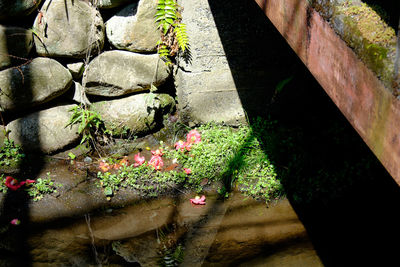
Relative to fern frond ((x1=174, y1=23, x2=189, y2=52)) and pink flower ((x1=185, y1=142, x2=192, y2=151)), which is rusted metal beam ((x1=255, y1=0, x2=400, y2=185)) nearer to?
fern frond ((x1=174, y1=23, x2=189, y2=52))

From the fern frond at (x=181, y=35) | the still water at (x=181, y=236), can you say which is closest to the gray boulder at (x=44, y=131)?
the still water at (x=181, y=236)

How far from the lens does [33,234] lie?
363 cm

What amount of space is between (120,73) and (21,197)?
1744mm

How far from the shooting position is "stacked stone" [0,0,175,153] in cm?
421

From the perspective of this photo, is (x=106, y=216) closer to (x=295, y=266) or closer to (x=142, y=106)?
(x=142, y=106)

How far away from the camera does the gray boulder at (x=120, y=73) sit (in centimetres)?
454

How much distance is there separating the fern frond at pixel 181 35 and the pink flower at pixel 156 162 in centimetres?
128

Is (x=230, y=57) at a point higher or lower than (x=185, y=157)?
higher

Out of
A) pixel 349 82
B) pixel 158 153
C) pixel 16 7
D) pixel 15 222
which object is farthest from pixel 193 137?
pixel 349 82

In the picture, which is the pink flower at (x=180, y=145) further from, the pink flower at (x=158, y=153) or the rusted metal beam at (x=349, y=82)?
the rusted metal beam at (x=349, y=82)

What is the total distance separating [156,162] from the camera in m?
4.36

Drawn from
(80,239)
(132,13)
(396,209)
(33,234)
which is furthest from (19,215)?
(396,209)

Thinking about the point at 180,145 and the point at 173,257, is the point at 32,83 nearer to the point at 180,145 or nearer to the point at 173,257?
the point at 180,145

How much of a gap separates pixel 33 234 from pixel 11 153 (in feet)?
3.71
